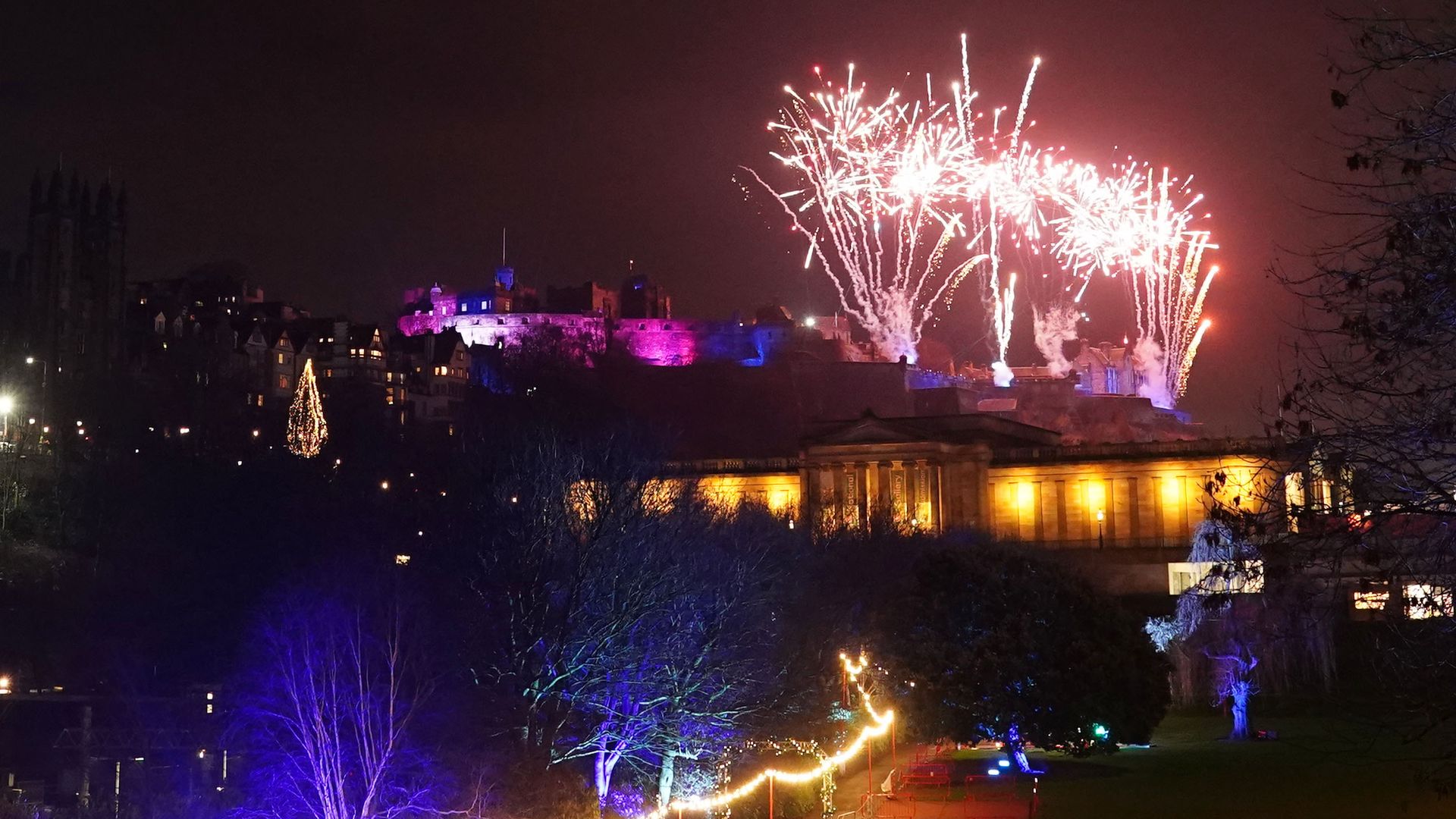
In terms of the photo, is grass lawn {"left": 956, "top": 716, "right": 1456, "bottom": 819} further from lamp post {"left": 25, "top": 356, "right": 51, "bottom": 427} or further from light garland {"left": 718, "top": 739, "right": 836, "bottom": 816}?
lamp post {"left": 25, "top": 356, "right": 51, "bottom": 427}

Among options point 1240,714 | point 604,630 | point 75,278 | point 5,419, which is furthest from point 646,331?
point 604,630

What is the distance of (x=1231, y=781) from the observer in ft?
138

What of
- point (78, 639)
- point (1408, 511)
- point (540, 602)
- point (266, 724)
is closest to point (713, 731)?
point (540, 602)

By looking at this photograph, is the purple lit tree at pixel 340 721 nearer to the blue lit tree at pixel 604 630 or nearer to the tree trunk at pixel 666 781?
the blue lit tree at pixel 604 630

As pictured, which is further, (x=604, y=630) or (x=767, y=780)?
(x=767, y=780)

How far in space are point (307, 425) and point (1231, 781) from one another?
64749 millimetres

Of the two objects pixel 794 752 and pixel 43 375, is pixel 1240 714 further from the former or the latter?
pixel 43 375

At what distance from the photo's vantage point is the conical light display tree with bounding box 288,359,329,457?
89.8 meters

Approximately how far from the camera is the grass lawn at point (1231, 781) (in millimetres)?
37156

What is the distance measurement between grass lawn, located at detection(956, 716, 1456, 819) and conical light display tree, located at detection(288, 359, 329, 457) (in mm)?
50434

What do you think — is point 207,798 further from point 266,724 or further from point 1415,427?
point 1415,427

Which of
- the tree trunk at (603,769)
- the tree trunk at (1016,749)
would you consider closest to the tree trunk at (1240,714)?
the tree trunk at (1016,749)

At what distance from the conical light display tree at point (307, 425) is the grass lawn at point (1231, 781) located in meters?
50.4

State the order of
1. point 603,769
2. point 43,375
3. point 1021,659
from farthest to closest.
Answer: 1. point 43,375
2. point 1021,659
3. point 603,769
